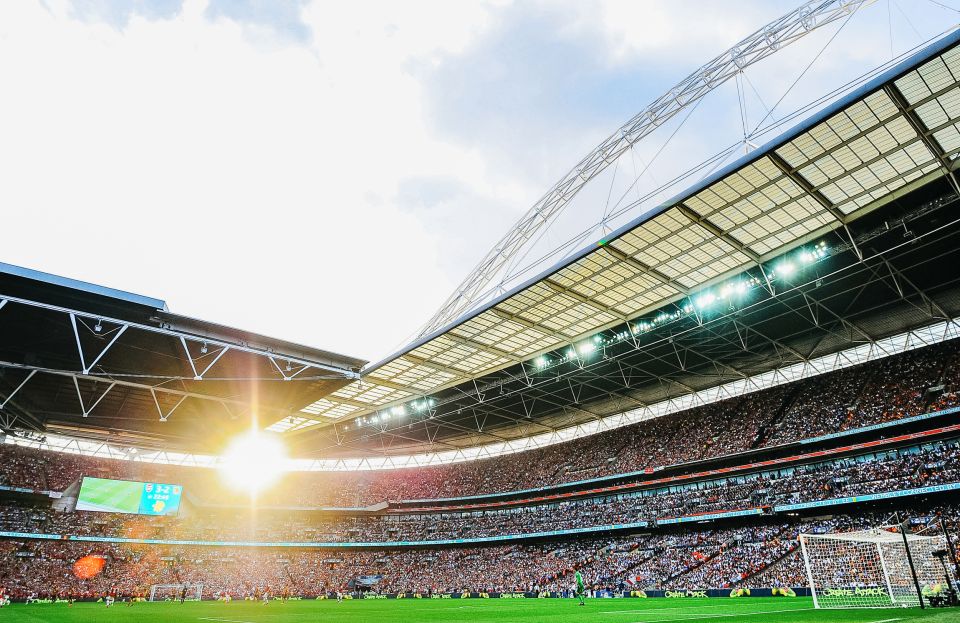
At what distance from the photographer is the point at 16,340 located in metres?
22.5

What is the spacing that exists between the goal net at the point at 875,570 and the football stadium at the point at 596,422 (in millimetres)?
189

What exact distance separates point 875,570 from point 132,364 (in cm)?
3409

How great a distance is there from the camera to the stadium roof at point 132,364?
20.0 meters

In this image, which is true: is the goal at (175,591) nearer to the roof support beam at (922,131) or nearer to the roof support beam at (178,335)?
the roof support beam at (178,335)

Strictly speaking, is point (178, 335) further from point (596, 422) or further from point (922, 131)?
point (596, 422)

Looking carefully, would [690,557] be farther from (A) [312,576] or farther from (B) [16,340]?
(B) [16,340]

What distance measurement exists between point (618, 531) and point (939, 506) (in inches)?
843

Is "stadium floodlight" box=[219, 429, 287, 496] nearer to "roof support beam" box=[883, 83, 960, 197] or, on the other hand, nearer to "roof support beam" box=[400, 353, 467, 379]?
"roof support beam" box=[400, 353, 467, 379]

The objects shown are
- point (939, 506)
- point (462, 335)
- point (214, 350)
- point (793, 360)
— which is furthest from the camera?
point (793, 360)

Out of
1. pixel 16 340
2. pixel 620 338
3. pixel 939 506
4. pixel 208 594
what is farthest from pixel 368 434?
pixel 939 506

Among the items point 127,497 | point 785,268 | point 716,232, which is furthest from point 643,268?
point 127,497

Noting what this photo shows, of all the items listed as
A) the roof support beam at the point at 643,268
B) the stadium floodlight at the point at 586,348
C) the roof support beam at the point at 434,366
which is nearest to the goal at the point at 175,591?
the roof support beam at the point at 434,366

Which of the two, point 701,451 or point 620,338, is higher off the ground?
point 620,338

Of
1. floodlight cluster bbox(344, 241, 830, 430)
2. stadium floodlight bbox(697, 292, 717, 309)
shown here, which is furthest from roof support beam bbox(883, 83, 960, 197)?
stadium floodlight bbox(697, 292, 717, 309)
